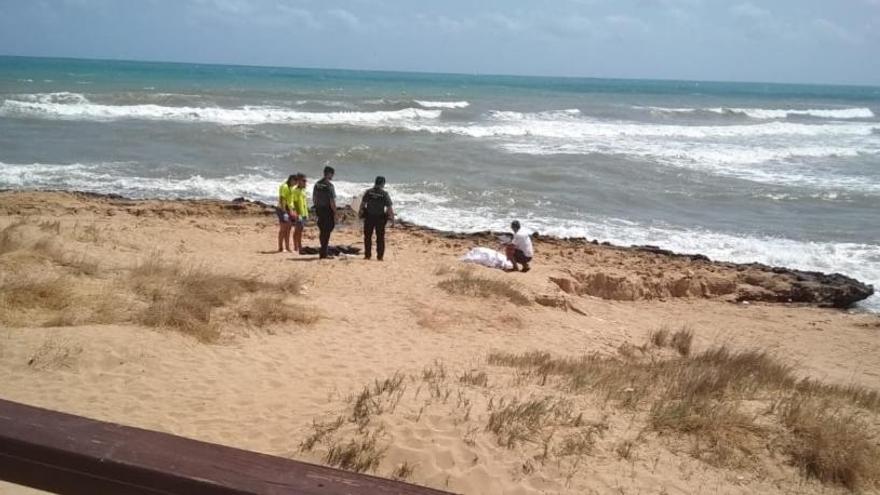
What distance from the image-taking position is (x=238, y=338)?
790 centimetres

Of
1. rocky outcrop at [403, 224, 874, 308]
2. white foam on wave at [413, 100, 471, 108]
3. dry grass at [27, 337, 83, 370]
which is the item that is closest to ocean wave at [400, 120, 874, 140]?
white foam on wave at [413, 100, 471, 108]

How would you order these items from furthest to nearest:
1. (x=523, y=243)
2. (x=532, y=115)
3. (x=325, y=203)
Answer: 1. (x=532, y=115)
2. (x=523, y=243)
3. (x=325, y=203)

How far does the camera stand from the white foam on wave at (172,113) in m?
34.0

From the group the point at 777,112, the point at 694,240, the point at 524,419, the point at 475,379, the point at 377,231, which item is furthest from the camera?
the point at 777,112

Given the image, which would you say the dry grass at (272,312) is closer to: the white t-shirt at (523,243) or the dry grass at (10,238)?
the dry grass at (10,238)

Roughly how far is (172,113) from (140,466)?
38.4m

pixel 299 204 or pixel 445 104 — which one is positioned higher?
pixel 445 104

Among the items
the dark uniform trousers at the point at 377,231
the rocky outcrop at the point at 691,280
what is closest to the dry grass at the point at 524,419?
the rocky outcrop at the point at 691,280

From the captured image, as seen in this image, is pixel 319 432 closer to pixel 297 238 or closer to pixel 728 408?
pixel 728 408

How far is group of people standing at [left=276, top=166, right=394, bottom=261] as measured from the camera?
1263 cm

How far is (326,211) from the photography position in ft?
41.9

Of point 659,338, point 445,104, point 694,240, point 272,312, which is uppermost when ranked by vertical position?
point 445,104

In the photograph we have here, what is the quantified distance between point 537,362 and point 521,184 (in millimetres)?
14701

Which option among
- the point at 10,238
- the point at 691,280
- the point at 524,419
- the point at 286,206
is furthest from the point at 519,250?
the point at 10,238
